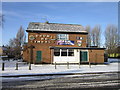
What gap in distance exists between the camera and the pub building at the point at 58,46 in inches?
922

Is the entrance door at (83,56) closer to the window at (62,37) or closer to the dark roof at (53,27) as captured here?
the window at (62,37)

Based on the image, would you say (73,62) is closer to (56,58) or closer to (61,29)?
(56,58)

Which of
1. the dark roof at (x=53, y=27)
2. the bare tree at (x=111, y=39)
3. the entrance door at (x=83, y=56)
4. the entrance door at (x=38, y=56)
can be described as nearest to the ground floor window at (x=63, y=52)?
the entrance door at (x=83, y=56)

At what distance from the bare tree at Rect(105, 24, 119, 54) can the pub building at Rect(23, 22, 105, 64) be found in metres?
30.4

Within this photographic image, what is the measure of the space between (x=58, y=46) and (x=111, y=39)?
1466 inches

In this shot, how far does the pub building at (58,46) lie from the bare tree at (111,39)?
3035 cm

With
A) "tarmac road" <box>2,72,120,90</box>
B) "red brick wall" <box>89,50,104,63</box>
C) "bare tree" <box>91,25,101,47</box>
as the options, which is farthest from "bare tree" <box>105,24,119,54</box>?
"tarmac road" <box>2,72,120,90</box>

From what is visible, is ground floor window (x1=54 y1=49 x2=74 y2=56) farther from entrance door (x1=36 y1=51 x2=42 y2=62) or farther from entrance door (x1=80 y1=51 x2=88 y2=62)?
entrance door (x1=36 y1=51 x2=42 y2=62)

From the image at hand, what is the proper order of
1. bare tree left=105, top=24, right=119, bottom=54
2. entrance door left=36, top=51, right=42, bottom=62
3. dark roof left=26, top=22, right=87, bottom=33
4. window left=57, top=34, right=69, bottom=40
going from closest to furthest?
1. entrance door left=36, top=51, right=42, bottom=62
2. dark roof left=26, top=22, right=87, bottom=33
3. window left=57, top=34, right=69, bottom=40
4. bare tree left=105, top=24, right=119, bottom=54

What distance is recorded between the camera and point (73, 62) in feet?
78.1

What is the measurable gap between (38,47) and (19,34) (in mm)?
35081

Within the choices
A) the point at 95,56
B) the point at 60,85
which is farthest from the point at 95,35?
the point at 60,85

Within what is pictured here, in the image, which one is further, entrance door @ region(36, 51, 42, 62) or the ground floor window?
the ground floor window

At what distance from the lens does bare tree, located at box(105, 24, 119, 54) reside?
5228 centimetres
